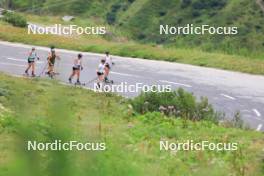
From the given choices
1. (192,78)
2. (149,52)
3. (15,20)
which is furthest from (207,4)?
(192,78)

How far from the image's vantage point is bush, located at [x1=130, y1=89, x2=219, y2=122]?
1691 cm

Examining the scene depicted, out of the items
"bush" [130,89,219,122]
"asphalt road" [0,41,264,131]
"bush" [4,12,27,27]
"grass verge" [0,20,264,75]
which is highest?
"bush" [4,12,27,27]

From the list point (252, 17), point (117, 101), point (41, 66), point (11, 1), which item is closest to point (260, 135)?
point (117, 101)

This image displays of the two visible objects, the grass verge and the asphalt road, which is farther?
the grass verge

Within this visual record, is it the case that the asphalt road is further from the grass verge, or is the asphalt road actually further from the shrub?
the shrub

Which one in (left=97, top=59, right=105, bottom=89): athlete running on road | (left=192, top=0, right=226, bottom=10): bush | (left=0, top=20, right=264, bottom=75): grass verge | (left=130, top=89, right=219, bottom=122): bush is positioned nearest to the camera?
(left=130, top=89, right=219, bottom=122): bush

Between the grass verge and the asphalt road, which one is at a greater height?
the grass verge

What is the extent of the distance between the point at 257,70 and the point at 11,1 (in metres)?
58.2

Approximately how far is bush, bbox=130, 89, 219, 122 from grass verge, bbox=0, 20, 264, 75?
38.9ft

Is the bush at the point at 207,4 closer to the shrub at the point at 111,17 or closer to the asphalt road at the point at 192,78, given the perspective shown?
the shrub at the point at 111,17

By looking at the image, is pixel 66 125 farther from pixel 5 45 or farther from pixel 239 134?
pixel 5 45

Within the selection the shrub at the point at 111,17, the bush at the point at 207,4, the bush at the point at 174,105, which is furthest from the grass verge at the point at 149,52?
the shrub at the point at 111,17

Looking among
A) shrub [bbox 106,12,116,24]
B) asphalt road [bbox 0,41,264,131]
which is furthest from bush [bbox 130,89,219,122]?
shrub [bbox 106,12,116,24]

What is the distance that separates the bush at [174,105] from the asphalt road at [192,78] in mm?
2227
